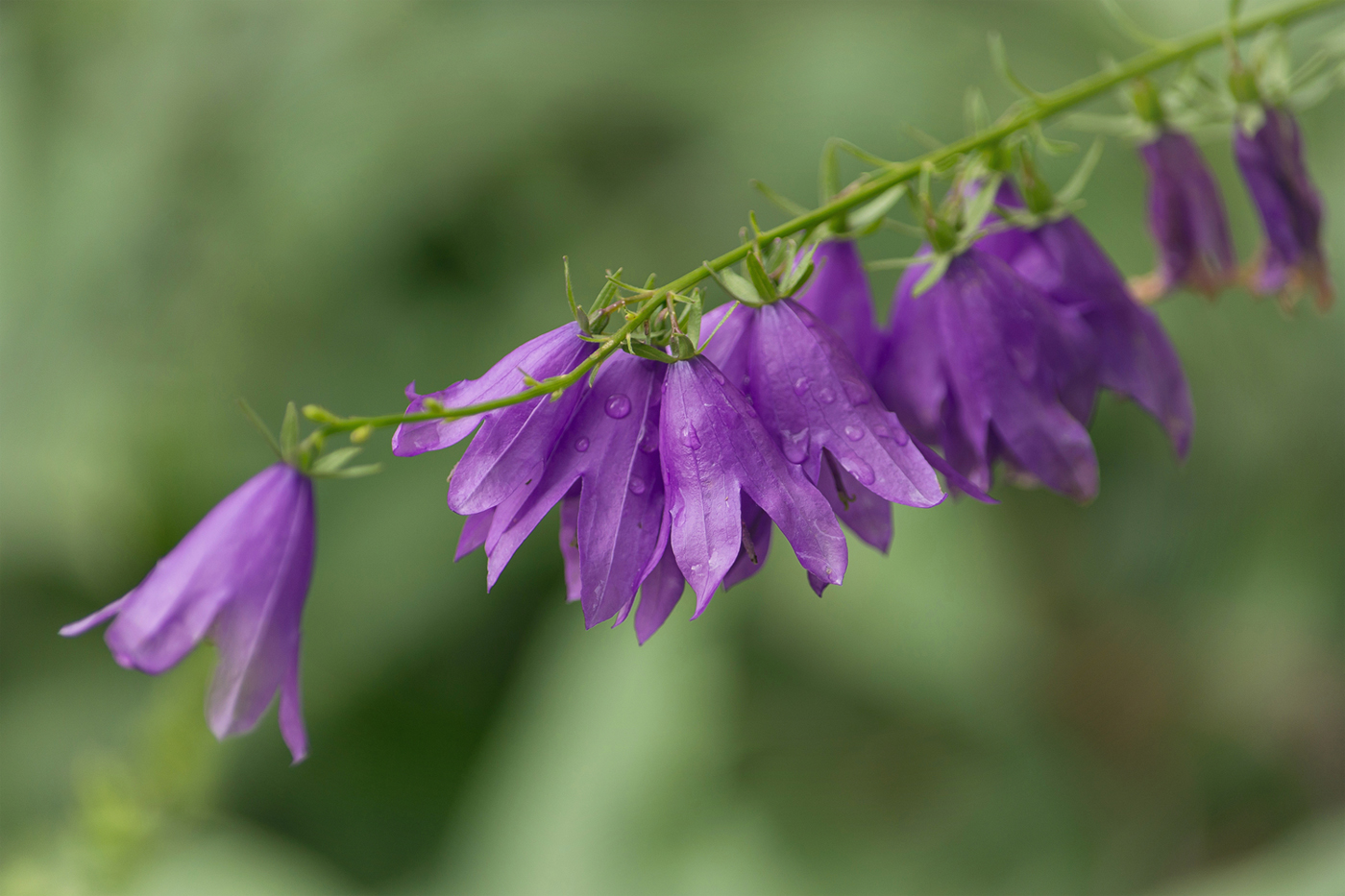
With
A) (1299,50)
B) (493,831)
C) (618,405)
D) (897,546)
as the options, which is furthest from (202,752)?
(1299,50)

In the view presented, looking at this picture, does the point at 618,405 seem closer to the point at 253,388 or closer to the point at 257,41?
the point at 253,388

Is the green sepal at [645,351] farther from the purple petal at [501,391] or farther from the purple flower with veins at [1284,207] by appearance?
the purple flower with veins at [1284,207]

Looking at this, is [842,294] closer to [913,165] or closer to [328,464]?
[913,165]

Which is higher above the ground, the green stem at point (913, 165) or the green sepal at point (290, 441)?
the green sepal at point (290, 441)

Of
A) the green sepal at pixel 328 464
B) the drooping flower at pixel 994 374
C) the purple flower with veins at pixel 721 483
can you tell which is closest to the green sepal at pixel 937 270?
the drooping flower at pixel 994 374

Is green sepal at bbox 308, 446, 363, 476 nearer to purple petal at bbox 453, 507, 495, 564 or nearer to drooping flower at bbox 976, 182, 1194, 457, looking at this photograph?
purple petal at bbox 453, 507, 495, 564
